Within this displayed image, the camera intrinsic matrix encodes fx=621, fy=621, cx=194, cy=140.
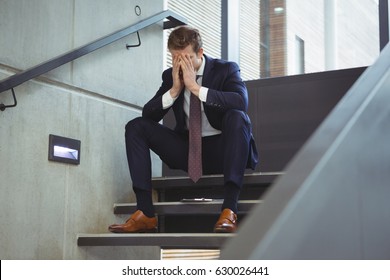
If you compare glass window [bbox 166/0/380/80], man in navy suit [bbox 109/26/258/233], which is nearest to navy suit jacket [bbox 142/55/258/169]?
man in navy suit [bbox 109/26/258/233]

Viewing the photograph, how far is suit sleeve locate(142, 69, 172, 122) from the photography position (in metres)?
3.16

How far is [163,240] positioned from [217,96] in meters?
0.73

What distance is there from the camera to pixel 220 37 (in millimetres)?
4855

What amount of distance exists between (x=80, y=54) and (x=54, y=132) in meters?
0.40

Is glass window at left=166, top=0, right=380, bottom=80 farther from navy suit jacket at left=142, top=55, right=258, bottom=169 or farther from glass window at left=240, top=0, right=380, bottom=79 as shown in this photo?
navy suit jacket at left=142, top=55, right=258, bottom=169

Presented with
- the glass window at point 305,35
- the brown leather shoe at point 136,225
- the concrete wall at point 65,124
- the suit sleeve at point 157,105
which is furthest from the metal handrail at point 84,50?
the glass window at point 305,35

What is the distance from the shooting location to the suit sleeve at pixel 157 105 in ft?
10.4

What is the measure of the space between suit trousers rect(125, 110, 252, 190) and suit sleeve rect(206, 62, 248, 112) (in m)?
0.06

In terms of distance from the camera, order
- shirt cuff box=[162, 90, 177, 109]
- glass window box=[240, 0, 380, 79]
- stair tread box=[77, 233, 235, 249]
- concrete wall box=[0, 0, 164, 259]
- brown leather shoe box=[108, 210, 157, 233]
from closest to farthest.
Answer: stair tread box=[77, 233, 235, 249] → concrete wall box=[0, 0, 164, 259] → brown leather shoe box=[108, 210, 157, 233] → shirt cuff box=[162, 90, 177, 109] → glass window box=[240, 0, 380, 79]

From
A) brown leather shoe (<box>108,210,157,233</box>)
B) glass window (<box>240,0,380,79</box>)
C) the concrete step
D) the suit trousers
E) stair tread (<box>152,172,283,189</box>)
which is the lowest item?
brown leather shoe (<box>108,210,157,233</box>)

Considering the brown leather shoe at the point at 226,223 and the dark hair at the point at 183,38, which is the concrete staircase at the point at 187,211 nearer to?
the brown leather shoe at the point at 226,223

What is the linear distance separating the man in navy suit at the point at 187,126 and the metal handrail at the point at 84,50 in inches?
14.1
